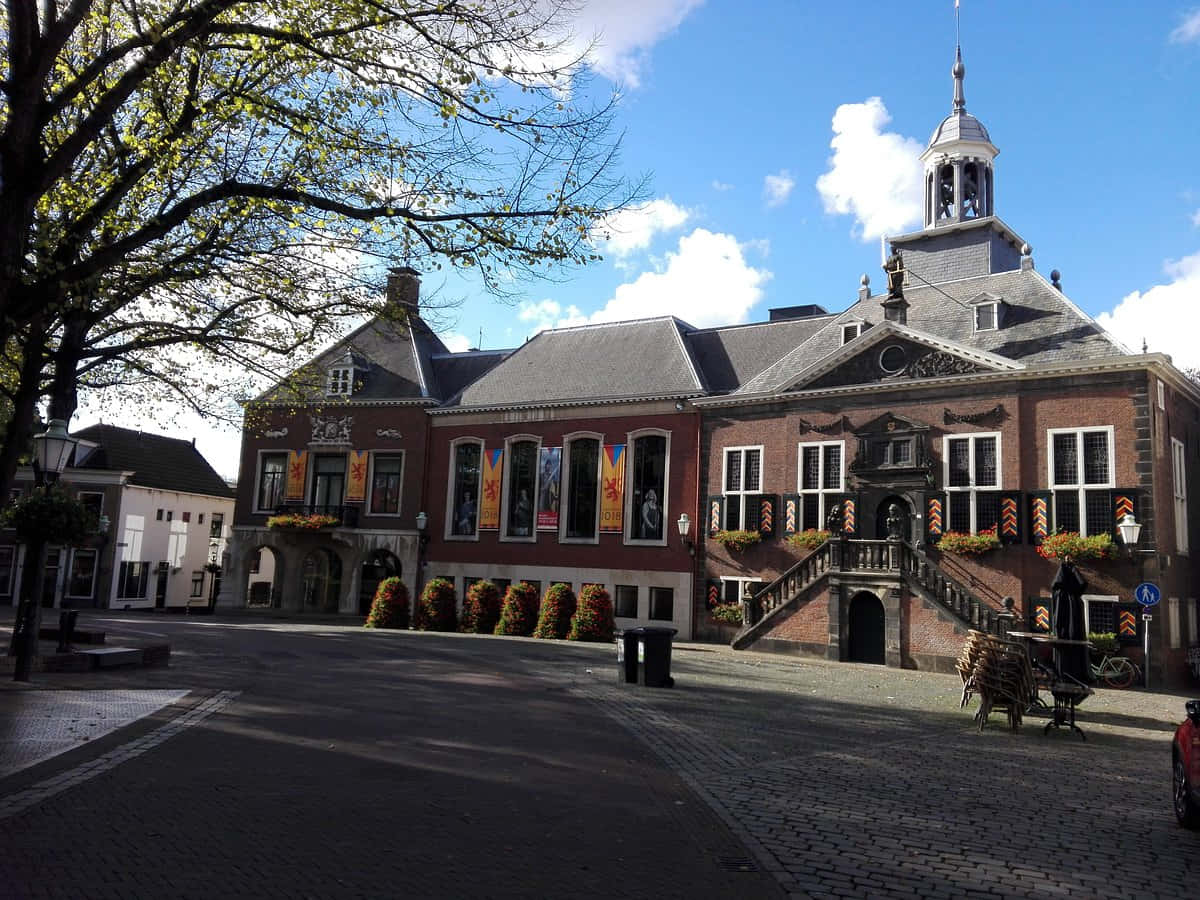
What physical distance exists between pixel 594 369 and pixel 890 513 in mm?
13015

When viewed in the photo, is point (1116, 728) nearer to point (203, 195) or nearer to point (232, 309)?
point (203, 195)

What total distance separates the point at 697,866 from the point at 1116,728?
34.8 ft

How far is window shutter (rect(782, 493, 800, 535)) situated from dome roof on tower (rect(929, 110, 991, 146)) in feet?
46.4

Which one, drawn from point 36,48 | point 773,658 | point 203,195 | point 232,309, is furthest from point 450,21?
point 773,658

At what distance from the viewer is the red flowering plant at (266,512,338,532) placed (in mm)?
35625

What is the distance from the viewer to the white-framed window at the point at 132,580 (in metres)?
41.6

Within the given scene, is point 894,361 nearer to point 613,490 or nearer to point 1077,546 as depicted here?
point 1077,546

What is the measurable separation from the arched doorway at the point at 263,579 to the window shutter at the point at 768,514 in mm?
20801

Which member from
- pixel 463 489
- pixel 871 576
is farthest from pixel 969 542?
pixel 463 489

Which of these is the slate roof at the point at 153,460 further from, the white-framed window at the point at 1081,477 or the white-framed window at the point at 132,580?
the white-framed window at the point at 1081,477

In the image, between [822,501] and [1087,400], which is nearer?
[1087,400]

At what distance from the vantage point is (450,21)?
33.1ft

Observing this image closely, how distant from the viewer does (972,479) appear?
23.8 m

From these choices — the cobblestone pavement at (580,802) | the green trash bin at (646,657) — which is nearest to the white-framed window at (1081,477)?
the cobblestone pavement at (580,802)
